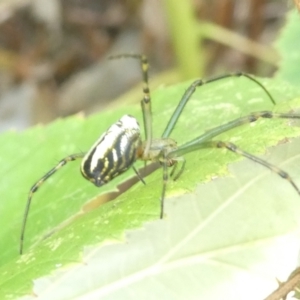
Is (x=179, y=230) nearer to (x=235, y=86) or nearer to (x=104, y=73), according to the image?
(x=235, y=86)

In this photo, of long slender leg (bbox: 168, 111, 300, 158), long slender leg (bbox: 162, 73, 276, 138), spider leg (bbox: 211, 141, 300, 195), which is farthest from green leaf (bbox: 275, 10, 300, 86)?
spider leg (bbox: 211, 141, 300, 195)

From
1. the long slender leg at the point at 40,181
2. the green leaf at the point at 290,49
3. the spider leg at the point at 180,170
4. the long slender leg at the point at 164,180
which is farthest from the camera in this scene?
the green leaf at the point at 290,49

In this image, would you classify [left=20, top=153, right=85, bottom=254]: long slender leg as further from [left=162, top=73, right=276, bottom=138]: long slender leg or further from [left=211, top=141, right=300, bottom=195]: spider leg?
[left=211, top=141, right=300, bottom=195]: spider leg

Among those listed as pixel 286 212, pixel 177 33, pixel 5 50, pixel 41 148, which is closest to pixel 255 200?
pixel 286 212

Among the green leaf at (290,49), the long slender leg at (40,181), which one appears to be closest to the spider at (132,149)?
the long slender leg at (40,181)

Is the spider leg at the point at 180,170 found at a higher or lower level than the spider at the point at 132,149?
lower

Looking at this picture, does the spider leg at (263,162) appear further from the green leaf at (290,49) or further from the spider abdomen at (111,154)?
the green leaf at (290,49)

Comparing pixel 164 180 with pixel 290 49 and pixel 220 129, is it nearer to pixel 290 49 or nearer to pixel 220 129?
pixel 220 129
